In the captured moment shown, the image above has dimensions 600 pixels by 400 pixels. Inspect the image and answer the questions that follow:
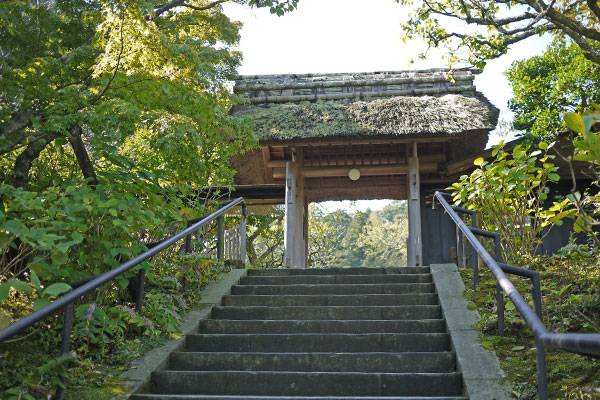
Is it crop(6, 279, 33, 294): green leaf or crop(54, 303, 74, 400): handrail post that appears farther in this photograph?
crop(54, 303, 74, 400): handrail post

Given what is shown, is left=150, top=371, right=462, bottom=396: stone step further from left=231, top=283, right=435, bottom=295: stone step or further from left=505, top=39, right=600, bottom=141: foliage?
left=505, top=39, right=600, bottom=141: foliage

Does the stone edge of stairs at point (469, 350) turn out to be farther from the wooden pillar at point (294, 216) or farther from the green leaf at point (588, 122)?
the wooden pillar at point (294, 216)

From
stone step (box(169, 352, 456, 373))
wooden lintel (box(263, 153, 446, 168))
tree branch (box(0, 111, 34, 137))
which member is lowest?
stone step (box(169, 352, 456, 373))

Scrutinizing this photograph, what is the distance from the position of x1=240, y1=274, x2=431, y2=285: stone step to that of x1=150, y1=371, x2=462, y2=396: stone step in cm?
229

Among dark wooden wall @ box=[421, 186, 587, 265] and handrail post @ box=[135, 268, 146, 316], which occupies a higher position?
dark wooden wall @ box=[421, 186, 587, 265]

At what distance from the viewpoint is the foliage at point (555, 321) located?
308 cm

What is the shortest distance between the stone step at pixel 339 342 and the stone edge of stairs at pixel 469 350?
19 cm

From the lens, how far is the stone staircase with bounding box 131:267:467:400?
11.5 feet

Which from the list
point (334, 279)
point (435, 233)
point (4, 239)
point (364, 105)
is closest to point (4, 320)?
point (4, 239)

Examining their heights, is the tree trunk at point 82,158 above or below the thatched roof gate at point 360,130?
below

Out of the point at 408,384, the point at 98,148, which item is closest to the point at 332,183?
the point at 98,148

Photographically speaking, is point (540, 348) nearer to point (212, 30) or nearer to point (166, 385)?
point (166, 385)

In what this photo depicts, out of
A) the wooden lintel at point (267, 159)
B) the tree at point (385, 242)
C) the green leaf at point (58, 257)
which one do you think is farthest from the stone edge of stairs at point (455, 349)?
the tree at point (385, 242)

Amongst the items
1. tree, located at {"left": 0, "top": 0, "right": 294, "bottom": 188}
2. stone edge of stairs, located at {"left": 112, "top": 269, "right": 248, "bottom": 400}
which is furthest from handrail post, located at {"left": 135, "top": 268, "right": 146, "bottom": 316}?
tree, located at {"left": 0, "top": 0, "right": 294, "bottom": 188}
